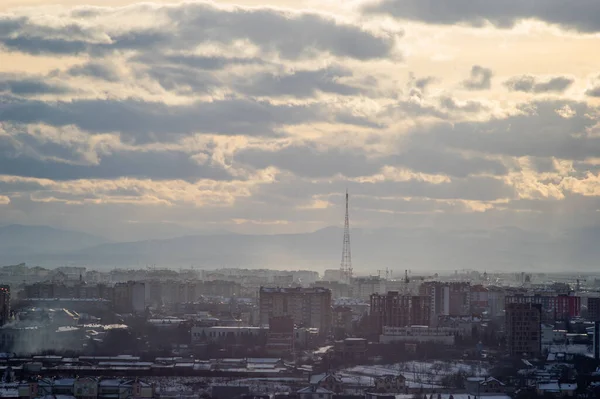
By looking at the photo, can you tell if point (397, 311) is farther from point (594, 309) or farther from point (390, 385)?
point (390, 385)

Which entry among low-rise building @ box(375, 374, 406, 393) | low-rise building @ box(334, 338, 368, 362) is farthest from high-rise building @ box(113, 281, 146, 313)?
low-rise building @ box(375, 374, 406, 393)

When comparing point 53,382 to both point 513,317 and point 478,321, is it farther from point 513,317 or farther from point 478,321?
point 478,321

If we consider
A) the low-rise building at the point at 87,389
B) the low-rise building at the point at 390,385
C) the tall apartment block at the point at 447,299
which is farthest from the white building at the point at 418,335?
the low-rise building at the point at 87,389

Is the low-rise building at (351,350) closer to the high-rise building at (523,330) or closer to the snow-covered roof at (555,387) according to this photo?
the high-rise building at (523,330)

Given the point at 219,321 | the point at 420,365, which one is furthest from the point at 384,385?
the point at 219,321

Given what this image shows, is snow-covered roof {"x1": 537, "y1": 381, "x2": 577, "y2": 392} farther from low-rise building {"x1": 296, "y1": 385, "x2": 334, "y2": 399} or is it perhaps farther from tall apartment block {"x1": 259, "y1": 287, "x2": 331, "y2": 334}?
tall apartment block {"x1": 259, "y1": 287, "x2": 331, "y2": 334}

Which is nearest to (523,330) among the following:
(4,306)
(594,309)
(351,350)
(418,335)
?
(418,335)
